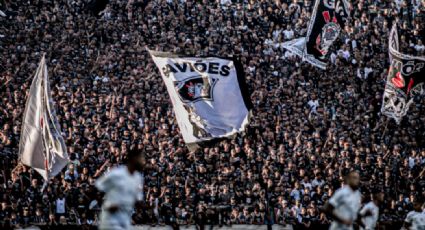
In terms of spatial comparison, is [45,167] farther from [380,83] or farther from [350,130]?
[380,83]

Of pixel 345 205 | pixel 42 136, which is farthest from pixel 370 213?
pixel 42 136

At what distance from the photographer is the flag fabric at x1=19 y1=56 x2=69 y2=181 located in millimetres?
20828

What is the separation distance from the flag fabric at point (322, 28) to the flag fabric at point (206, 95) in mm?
5153

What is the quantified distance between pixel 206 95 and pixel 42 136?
4219 mm

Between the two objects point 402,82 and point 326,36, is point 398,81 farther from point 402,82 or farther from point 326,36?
point 326,36

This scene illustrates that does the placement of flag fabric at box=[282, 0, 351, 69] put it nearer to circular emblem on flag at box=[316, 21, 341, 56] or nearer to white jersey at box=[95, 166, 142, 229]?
circular emblem on flag at box=[316, 21, 341, 56]

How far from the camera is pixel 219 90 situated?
63.7ft

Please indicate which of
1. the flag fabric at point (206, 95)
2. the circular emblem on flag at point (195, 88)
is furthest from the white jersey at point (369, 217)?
the circular emblem on flag at point (195, 88)

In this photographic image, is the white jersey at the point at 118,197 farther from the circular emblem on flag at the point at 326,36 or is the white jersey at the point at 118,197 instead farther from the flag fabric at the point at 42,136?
the circular emblem on flag at the point at 326,36

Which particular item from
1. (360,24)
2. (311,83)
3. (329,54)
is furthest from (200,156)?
(360,24)

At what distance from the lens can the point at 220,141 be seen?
65.3ft

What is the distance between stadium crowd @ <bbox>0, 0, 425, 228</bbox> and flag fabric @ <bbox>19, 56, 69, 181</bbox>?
4.80ft

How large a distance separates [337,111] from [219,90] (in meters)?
9.31

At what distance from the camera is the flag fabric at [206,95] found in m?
19.2
